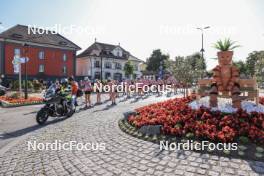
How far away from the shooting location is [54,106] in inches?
446

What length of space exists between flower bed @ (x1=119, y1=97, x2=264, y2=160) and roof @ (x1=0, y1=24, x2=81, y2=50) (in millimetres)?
40364

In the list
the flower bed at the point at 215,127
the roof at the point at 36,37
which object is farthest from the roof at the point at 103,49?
the flower bed at the point at 215,127

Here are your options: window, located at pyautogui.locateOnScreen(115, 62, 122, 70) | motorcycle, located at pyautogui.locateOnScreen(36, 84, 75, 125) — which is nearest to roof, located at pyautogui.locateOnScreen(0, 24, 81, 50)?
window, located at pyautogui.locateOnScreen(115, 62, 122, 70)

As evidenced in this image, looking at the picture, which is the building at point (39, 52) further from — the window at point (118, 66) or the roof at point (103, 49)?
the window at point (118, 66)

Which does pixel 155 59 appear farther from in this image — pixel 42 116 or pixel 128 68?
pixel 42 116

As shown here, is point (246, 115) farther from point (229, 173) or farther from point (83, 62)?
point (83, 62)

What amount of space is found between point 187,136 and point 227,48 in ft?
14.2

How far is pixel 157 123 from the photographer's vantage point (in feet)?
25.1

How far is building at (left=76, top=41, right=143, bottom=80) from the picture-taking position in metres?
57.4

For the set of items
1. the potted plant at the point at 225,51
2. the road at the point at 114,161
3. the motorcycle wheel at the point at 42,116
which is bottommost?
the road at the point at 114,161

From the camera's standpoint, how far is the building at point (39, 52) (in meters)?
41.5

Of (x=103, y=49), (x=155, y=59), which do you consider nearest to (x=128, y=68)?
(x=103, y=49)

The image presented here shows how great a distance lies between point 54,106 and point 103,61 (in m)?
48.7

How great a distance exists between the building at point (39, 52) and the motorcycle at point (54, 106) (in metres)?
31.2
